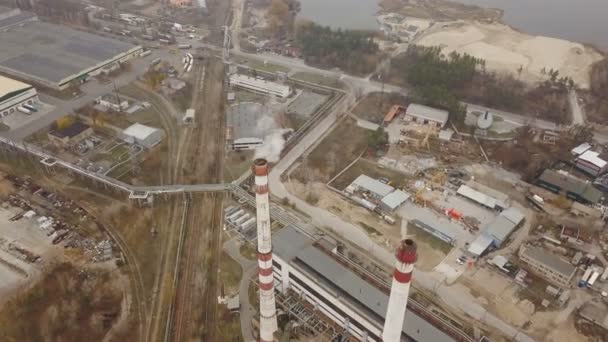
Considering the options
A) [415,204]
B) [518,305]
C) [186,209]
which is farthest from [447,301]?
[186,209]

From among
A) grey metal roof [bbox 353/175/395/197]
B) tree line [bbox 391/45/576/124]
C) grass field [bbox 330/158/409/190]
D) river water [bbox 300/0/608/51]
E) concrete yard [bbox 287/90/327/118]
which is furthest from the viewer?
river water [bbox 300/0/608/51]

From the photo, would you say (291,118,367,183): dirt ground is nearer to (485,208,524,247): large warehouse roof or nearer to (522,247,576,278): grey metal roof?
(485,208,524,247): large warehouse roof

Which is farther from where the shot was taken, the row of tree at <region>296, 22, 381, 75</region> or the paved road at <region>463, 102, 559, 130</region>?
the row of tree at <region>296, 22, 381, 75</region>

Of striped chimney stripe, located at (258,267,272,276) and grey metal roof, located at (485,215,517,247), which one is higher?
striped chimney stripe, located at (258,267,272,276)

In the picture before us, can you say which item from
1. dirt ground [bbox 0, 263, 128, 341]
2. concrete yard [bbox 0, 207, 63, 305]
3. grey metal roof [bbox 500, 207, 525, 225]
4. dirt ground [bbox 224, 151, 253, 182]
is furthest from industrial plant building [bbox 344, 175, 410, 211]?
concrete yard [bbox 0, 207, 63, 305]

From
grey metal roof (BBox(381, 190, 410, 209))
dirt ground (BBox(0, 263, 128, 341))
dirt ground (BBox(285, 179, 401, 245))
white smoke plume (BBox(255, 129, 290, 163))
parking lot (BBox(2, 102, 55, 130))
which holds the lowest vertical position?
dirt ground (BBox(0, 263, 128, 341))

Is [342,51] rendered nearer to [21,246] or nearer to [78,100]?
[78,100]

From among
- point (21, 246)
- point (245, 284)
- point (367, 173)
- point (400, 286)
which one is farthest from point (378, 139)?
point (21, 246)

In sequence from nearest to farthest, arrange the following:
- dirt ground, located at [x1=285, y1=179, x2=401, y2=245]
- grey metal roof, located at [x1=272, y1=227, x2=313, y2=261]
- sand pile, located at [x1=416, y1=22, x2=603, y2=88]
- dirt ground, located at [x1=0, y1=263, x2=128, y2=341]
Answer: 1. dirt ground, located at [x1=0, y1=263, x2=128, y2=341]
2. grey metal roof, located at [x1=272, y1=227, x2=313, y2=261]
3. dirt ground, located at [x1=285, y1=179, x2=401, y2=245]
4. sand pile, located at [x1=416, y1=22, x2=603, y2=88]
